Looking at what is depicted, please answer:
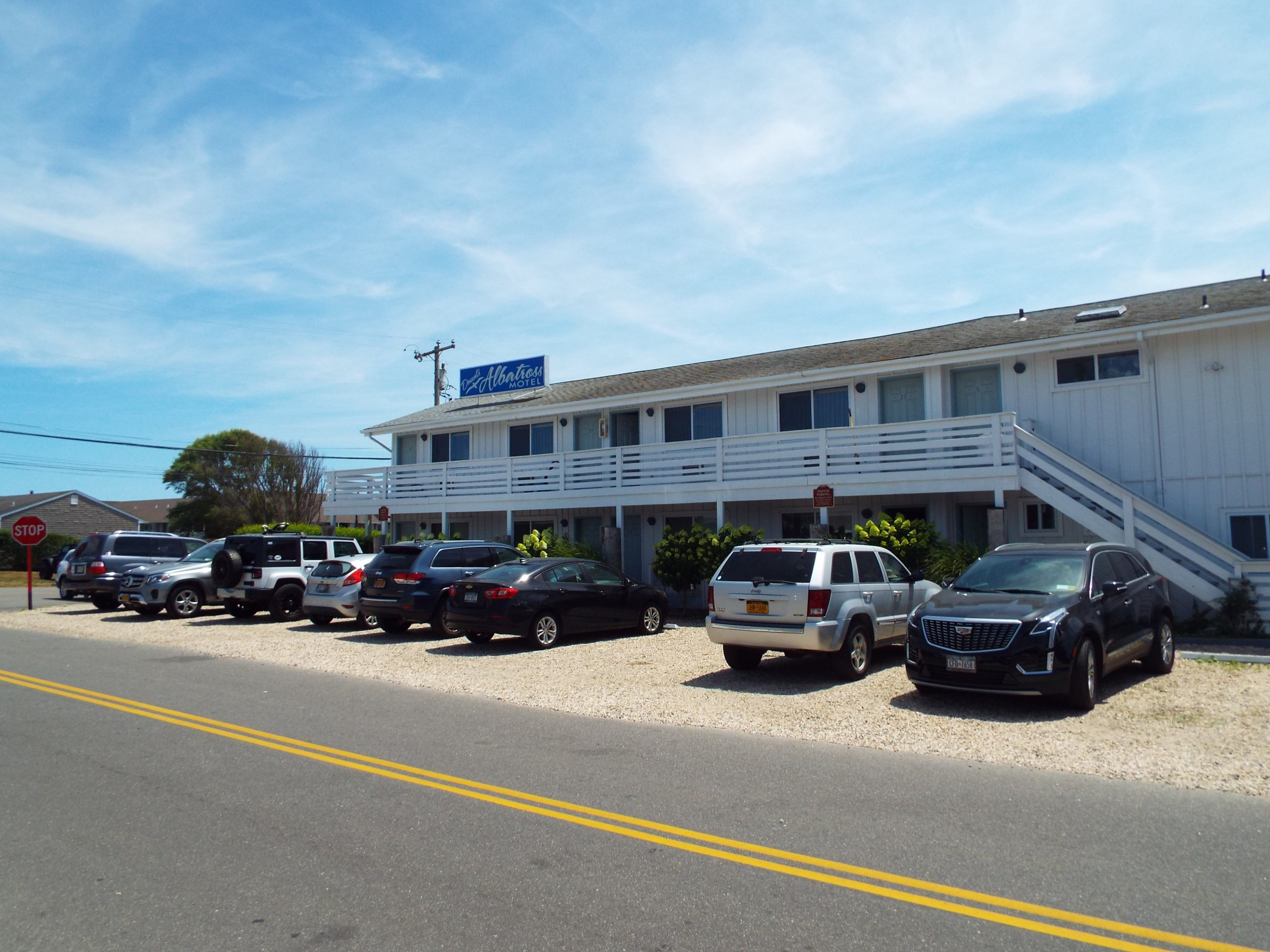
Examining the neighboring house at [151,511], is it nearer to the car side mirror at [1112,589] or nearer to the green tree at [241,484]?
the green tree at [241,484]

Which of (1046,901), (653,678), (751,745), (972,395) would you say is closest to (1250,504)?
(972,395)

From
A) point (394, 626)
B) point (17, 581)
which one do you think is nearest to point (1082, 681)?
point (394, 626)

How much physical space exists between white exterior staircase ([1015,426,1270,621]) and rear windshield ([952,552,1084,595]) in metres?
5.21

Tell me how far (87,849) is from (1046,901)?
5.35 metres

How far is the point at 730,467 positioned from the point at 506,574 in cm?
795

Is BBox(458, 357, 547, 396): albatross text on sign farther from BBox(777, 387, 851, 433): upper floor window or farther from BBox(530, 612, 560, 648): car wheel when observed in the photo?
BBox(530, 612, 560, 648): car wheel

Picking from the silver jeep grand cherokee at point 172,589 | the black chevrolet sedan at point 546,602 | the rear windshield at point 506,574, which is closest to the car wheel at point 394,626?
the black chevrolet sedan at point 546,602

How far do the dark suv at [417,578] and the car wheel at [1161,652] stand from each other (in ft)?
32.7

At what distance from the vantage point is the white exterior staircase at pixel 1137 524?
1441 centimetres

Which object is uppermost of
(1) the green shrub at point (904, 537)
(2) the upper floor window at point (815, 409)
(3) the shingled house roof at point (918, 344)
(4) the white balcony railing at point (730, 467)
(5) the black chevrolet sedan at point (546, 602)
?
(3) the shingled house roof at point (918, 344)

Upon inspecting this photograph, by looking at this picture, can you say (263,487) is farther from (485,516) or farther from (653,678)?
(653,678)

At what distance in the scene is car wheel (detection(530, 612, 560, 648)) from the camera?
1495cm

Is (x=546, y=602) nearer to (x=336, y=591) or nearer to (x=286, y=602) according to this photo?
(x=336, y=591)

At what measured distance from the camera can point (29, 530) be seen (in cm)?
2491
